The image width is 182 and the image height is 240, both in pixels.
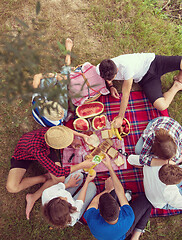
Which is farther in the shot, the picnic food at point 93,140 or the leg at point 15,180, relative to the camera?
the picnic food at point 93,140

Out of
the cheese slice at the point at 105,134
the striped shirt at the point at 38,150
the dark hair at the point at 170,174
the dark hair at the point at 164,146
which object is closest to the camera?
the dark hair at the point at 170,174

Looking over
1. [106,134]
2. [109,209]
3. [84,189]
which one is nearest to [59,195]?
[84,189]

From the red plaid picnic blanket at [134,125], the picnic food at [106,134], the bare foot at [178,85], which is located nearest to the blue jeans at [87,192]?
the red plaid picnic blanket at [134,125]

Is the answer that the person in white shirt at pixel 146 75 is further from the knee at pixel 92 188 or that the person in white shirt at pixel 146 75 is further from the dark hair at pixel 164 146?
the knee at pixel 92 188

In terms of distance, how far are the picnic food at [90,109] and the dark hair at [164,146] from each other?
4.23 ft

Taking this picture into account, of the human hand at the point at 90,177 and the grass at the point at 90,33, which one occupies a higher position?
the grass at the point at 90,33

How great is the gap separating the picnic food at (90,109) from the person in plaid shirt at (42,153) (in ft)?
1.46

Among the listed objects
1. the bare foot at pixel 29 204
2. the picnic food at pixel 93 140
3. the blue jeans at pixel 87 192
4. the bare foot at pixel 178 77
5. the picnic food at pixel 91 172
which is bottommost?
the bare foot at pixel 29 204

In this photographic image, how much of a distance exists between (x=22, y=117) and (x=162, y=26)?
3.66m

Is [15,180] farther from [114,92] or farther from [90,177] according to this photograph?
[114,92]

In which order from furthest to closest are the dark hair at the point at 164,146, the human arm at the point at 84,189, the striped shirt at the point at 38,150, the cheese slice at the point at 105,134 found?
the cheese slice at the point at 105,134, the human arm at the point at 84,189, the striped shirt at the point at 38,150, the dark hair at the point at 164,146

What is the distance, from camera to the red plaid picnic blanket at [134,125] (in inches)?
140

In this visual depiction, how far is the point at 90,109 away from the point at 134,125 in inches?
37.0

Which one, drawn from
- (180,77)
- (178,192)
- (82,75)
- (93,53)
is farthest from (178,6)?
(178,192)
